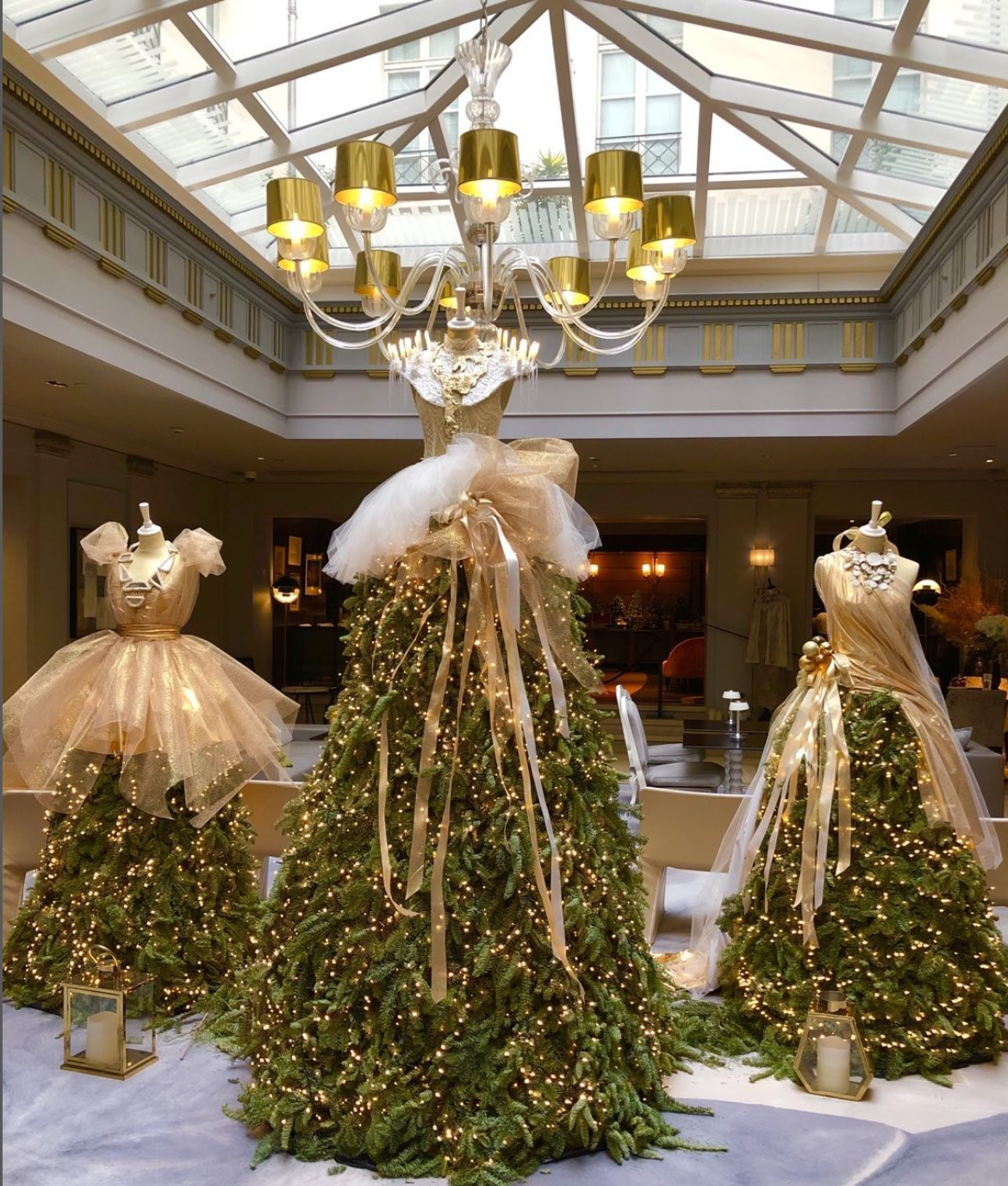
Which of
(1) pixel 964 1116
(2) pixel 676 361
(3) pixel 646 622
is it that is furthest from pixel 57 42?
(3) pixel 646 622

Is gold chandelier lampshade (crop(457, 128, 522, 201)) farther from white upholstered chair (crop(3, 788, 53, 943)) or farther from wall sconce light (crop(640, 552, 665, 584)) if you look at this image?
wall sconce light (crop(640, 552, 665, 584))

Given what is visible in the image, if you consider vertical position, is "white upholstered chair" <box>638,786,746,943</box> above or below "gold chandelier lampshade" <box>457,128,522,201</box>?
below

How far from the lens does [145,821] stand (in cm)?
296

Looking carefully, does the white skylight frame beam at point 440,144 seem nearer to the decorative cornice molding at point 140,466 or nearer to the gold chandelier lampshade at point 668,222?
the gold chandelier lampshade at point 668,222

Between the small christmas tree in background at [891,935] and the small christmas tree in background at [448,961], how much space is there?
67 cm

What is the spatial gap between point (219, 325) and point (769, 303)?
4054mm

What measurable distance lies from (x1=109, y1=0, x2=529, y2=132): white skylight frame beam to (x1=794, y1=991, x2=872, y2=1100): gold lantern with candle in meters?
5.50

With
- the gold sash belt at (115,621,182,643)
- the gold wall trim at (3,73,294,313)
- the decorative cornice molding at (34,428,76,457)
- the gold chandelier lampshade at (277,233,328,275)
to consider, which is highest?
the gold wall trim at (3,73,294,313)

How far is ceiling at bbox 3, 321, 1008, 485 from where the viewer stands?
19.2 ft

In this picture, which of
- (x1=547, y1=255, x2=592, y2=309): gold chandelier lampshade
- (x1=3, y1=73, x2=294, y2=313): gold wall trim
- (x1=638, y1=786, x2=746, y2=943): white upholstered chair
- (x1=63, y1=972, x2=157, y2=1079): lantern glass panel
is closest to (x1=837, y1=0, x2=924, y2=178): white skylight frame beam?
(x1=547, y1=255, x2=592, y2=309): gold chandelier lampshade

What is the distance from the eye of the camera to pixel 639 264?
357 centimetres

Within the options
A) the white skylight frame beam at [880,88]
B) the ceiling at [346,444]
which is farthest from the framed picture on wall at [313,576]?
the white skylight frame beam at [880,88]

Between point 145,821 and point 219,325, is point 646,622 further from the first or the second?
point 145,821

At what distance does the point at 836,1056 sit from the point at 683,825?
3.68ft
